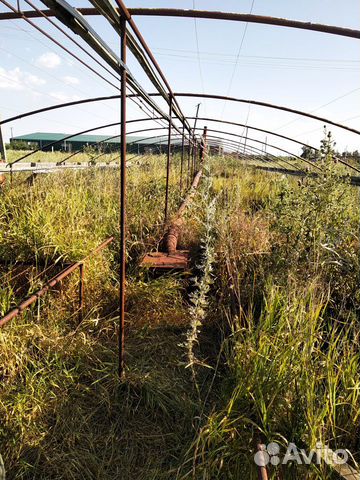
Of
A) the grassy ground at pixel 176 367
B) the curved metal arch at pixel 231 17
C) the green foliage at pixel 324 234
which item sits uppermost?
the curved metal arch at pixel 231 17

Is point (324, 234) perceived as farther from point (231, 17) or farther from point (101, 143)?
point (101, 143)

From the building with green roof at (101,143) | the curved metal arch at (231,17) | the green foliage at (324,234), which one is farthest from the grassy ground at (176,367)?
the building with green roof at (101,143)

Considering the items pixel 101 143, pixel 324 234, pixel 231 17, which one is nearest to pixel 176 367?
pixel 324 234

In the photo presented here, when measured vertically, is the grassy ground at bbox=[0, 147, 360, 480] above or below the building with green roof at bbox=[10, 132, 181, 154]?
below

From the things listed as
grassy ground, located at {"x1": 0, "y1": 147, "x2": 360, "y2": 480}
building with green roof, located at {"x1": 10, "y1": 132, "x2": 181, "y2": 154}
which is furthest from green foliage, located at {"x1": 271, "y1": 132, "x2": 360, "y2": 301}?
building with green roof, located at {"x1": 10, "y1": 132, "x2": 181, "y2": 154}

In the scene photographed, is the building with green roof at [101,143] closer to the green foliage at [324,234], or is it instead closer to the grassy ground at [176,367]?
the grassy ground at [176,367]

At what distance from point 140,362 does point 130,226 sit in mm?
2427

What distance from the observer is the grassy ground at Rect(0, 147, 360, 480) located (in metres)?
1.68

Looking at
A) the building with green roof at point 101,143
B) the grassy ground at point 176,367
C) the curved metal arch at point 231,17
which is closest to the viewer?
the grassy ground at point 176,367

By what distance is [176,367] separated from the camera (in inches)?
95.9

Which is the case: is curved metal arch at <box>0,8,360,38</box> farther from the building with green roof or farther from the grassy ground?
the building with green roof

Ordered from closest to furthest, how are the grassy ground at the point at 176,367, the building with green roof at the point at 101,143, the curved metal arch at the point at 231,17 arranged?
the grassy ground at the point at 176,367 → the curved metal arch at the point at 231,17 → the building with green roof at the point at 101,143

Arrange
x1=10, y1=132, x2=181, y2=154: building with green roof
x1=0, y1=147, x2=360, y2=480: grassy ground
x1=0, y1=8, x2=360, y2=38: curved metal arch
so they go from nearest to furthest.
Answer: x1=0, y1=147, x2=360, y2=480: grassy ground, x1=0, y1=8, x2=360, y2=38: curved metal arch, x1=10, y1=132, x2=181, y2=154: building with green roof

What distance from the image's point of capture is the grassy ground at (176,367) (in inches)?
66.0
